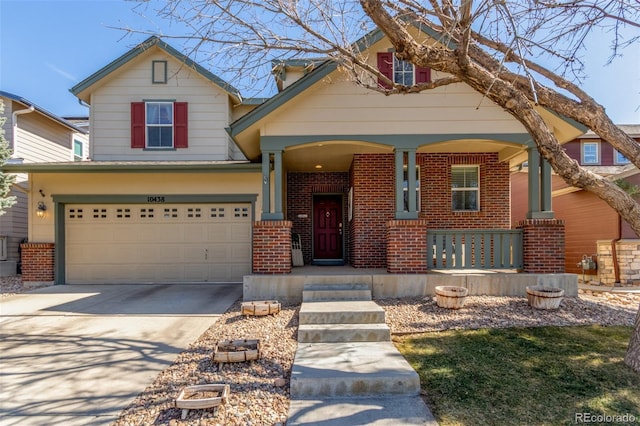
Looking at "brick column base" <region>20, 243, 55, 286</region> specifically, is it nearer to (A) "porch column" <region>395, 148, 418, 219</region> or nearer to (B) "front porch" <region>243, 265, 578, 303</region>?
(B) "front porch" <region>243, 265, 578, 303</region>

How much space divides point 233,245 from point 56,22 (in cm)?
614

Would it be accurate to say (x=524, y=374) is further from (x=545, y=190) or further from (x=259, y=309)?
(x=545, y=190)

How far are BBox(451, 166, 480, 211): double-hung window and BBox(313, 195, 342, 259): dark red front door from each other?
335 cm

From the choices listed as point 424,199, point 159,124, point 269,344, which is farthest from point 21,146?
point 424,199

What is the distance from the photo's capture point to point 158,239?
33.1ft

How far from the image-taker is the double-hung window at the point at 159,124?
36.9 ft

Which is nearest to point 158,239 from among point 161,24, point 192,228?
point 192,228

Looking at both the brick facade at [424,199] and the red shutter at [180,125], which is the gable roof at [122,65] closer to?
the red shutter at [180,125]

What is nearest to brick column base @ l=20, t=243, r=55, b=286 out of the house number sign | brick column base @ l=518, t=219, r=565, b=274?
the house number sign

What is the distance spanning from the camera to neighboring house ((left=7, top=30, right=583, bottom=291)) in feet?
24.8

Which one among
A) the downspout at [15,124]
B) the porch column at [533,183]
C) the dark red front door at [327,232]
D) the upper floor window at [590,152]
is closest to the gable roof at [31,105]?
the downspout at [15,124]

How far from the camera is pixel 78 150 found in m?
15.0

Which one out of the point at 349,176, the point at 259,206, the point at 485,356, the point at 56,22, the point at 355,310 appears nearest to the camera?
the point at 485,356

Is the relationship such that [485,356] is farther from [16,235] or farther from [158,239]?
[16,235]
